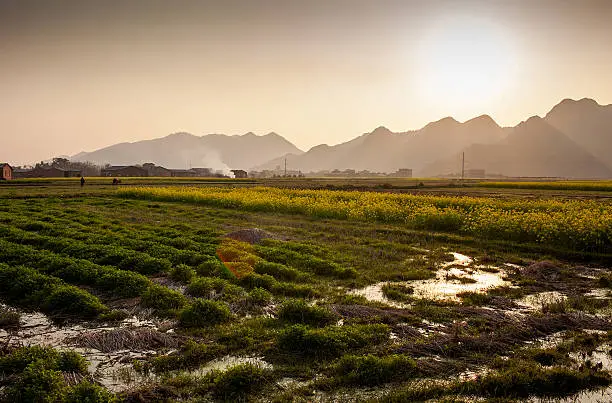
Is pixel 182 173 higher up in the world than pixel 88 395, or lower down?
higher up

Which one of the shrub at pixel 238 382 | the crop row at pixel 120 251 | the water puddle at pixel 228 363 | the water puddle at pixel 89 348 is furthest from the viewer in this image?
the crop row at pixel 120 251

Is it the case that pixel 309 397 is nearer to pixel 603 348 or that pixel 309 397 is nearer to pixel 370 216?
pixel 603 348

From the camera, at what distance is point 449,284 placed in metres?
12.3

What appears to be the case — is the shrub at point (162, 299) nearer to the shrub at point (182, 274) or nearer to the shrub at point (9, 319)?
the shrub at point (182, 274)

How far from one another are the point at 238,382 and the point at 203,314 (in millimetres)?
2962

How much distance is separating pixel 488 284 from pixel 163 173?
123 meters

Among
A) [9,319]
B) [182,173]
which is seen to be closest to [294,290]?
[9,319]

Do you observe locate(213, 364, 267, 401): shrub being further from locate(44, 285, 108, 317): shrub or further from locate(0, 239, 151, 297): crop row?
locate(0, 239, 151, 297): crop row

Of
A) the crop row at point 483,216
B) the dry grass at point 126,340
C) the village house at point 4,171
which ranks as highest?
the village house at point 4,171

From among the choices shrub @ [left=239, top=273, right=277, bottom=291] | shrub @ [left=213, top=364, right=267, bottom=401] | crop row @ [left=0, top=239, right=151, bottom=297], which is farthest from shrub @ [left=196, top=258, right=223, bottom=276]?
shrub @ [left=213, top=364, right=267, bottom=401]

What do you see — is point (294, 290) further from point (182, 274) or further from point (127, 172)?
point (127, 172)

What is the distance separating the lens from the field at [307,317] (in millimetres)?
6156

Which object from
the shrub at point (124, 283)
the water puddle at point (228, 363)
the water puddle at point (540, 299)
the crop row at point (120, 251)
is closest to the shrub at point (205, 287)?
the shrub at point (124, 283)

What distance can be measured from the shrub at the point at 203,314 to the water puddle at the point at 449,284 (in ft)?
12.7
